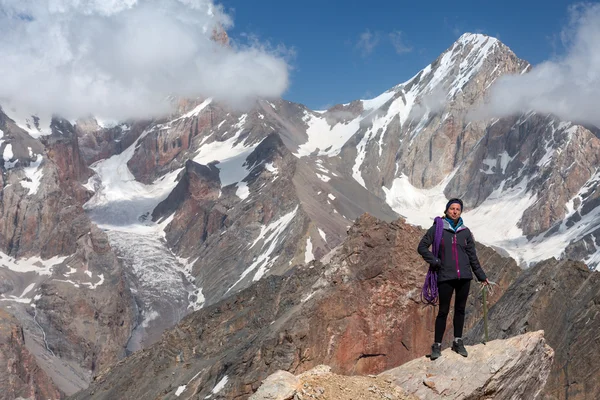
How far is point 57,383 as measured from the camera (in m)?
164

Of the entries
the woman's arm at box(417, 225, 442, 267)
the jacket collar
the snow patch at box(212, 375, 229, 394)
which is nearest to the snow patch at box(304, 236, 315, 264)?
the snow patch at box(212, 375, 229, 394)

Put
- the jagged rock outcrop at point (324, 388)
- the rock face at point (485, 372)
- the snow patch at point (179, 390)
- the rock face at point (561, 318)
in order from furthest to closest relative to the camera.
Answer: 1. the snow patch at point (179, 390)
2. the rock face at point (561, 318)
3. the rock face at point (485, 372)
4. the jagged rock outcrop at point (324, 388)

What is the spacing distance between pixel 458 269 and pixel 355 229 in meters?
36.5

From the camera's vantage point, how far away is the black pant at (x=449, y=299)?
22.2 m

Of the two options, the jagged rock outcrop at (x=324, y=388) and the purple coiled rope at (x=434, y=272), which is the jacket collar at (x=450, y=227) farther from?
the jagged rock outcrop at (x=324, y=388)

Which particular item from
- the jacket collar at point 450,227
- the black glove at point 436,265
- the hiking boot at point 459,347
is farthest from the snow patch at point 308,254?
the black glove at point 436,265

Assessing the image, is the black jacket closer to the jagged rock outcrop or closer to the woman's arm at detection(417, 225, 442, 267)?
the woman's arm at detection(417, 225, 442, 267)

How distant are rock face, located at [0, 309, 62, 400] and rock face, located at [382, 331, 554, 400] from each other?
428 feet

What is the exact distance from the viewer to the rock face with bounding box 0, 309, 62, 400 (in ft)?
464

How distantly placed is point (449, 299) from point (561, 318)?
2713 centimetres

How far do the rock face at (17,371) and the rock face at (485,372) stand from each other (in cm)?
13032

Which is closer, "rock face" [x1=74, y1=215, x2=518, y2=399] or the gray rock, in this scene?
the gray rock

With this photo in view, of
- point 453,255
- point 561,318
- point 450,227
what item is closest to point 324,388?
point 453,255

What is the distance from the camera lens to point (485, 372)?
21672mm
